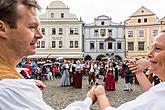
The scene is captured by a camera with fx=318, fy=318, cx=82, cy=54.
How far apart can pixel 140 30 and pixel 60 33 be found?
12.7 meters

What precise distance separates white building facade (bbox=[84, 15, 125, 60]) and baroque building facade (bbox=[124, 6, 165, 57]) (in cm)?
117

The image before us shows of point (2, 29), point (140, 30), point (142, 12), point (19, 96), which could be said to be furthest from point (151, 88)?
point (142, 12)

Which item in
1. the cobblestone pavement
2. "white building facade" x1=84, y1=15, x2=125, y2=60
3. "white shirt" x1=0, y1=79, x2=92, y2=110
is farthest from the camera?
"white building facade" x1=84, y1=15, x2=125, y2=60

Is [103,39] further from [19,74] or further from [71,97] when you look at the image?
[19,74]

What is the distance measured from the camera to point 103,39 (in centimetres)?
5059

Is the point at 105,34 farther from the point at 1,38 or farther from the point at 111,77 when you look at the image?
the point at 1,38

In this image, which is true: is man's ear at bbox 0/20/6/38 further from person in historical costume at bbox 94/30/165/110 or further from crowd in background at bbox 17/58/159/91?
crowd in background at bbox 17/58/159/91

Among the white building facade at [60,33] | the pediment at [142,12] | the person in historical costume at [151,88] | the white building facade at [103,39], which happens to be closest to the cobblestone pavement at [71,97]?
the person in historical costume at [151,88]

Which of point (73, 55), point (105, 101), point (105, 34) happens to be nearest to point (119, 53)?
point (105, 34)

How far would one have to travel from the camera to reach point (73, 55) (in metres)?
47.6

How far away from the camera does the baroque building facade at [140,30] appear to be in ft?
163

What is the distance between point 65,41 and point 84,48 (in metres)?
3.83

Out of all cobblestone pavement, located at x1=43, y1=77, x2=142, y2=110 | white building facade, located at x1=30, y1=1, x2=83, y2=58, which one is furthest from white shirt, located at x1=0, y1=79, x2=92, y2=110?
white building facade, located at x1=30, y1=1, x2=83, y2=58

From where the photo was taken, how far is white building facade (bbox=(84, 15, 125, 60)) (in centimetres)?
5038
